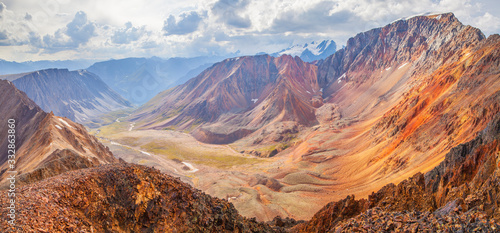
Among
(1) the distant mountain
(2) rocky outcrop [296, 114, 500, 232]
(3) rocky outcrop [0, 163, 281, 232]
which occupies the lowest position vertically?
(1) the distant mountain

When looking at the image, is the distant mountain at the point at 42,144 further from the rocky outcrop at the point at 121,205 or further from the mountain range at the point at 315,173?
the rocky outcrop at the point at 121,205

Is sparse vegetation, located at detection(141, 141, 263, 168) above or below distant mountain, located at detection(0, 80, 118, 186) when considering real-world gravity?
below

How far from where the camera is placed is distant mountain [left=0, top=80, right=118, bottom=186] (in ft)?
166

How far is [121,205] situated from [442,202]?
3653cm

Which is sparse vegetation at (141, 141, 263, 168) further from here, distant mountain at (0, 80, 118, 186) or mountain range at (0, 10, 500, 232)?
distant mountain at (0, 80, 118, 186)

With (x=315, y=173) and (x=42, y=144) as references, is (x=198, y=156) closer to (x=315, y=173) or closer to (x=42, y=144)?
(x=315, y=173)

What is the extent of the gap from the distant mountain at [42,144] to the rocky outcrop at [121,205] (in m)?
25.1

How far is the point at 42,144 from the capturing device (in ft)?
232

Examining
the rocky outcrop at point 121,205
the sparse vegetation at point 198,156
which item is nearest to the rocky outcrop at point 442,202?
the rocky outcrop at point 121,205

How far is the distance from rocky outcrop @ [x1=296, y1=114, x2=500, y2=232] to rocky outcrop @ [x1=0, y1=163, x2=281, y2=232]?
14193mm

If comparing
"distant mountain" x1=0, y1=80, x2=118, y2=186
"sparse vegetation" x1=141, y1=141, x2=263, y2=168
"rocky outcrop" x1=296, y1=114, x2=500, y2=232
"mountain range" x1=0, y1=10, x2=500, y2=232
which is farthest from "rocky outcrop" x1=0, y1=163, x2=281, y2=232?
"sparse vegetation" x1=141, y1=141, x2=263, y2=168

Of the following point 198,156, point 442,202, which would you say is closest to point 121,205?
point 442,202

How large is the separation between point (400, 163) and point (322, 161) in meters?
36.3

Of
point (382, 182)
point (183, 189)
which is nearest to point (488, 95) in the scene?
point (382, 182)
